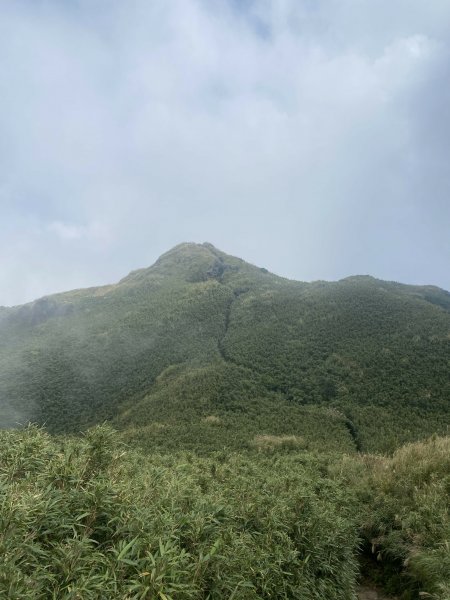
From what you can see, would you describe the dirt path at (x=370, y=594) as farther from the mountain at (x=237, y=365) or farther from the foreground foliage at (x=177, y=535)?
the mountain at (x=237, y=365)

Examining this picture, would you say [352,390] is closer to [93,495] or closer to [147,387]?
[147,387]

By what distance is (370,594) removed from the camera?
11.8m

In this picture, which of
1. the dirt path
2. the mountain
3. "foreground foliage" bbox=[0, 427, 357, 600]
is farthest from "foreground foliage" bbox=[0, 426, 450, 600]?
the mountain

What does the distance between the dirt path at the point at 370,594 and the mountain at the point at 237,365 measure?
23.0 meters

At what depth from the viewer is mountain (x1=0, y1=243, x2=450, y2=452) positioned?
43.2m

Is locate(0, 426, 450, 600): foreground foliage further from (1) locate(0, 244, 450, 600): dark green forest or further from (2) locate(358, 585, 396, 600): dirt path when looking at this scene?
(2) locate(358, 585, 396, 600): dirt path

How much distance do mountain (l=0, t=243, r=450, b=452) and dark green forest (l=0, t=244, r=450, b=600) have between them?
392 millimetres

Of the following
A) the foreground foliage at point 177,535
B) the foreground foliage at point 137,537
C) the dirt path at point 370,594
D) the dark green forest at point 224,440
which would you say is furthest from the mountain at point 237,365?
the foreground foliage at point 137,537

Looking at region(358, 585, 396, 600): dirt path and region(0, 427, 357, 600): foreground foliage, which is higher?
region(0, 427, 357, 600): foreground foliage

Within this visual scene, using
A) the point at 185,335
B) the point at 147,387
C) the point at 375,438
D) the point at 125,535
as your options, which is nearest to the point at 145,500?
the point at 125,535

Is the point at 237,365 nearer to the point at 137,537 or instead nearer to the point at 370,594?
the point at 370,594

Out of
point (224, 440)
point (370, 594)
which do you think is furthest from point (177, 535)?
point (224, 440)

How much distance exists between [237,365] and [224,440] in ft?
96.0

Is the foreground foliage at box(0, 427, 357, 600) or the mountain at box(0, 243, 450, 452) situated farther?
the mountain at box(0, 243, 450, 452)
